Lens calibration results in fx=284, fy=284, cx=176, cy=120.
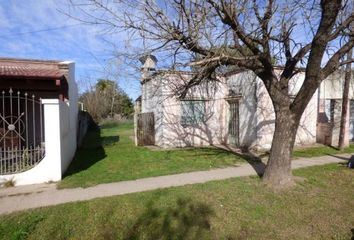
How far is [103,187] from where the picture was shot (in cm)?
659

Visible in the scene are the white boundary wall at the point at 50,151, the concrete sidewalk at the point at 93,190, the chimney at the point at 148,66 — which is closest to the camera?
the concrete sidewalk at the point at 93,190

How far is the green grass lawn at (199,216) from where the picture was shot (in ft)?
14.2

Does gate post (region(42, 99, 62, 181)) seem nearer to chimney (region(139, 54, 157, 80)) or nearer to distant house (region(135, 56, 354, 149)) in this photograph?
chimney (region(139, 54, 157, 80))

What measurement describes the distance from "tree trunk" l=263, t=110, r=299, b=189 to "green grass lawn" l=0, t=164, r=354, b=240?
35cm

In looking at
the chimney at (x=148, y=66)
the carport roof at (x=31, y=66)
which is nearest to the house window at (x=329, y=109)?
the chimney at (x=148, y=66)

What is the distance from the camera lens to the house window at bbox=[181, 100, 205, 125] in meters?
13.7

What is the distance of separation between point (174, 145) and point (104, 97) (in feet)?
88.7

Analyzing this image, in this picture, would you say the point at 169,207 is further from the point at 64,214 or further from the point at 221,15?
the point at 221,15

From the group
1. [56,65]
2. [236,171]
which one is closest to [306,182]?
[236,171]

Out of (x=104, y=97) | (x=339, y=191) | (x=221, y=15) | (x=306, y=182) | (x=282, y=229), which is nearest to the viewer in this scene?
(x=282, y=229)

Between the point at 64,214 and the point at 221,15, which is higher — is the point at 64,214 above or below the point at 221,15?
below

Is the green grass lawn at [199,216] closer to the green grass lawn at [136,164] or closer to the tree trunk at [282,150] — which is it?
the tree trunk at [282,150]

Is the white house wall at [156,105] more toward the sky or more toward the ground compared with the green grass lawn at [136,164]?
more toward the sky

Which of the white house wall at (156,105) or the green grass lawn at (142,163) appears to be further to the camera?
the white house wall at (156,105)
